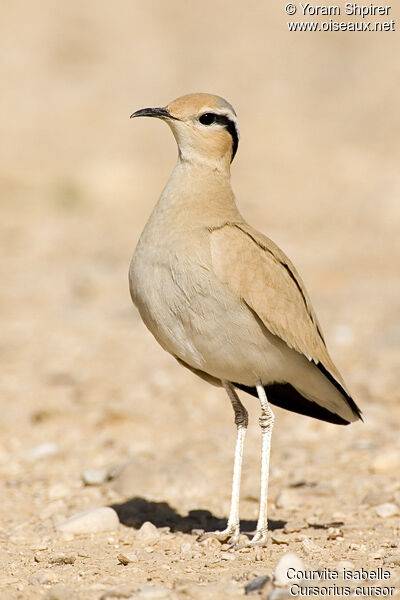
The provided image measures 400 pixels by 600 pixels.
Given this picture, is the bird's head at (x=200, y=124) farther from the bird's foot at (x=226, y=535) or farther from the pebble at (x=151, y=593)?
the pebble at (x=151, y=593)

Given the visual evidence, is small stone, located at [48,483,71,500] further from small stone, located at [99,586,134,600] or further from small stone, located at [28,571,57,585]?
small stone, located at [99,586,134,600]

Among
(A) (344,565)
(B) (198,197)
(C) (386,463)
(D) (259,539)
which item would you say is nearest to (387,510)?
(C) (386,463)

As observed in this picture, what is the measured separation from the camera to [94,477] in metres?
6.34

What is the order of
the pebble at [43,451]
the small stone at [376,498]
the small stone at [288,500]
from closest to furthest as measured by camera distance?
the small stone at [376,498] → the small stone at [288,500] → the pebble at [43,451]

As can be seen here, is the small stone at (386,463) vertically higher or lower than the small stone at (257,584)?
higher

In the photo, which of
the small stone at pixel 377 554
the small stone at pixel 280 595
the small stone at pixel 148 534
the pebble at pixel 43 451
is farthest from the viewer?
the pebble at pixel 43 451

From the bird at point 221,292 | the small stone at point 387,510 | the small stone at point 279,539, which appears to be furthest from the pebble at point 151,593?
the small stone at point 387,510

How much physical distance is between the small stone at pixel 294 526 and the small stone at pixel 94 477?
1.53 meters

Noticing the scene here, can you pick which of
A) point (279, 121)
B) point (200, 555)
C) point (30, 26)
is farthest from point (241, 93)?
point (200, 555)

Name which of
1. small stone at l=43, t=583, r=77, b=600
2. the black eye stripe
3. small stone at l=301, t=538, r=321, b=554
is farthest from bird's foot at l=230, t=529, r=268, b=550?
the black eye stripe

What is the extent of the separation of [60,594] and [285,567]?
0.93 m

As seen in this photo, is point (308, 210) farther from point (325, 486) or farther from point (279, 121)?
point (325, 486)

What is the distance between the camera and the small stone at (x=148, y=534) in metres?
5.03

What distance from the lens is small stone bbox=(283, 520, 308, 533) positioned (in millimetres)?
5129
